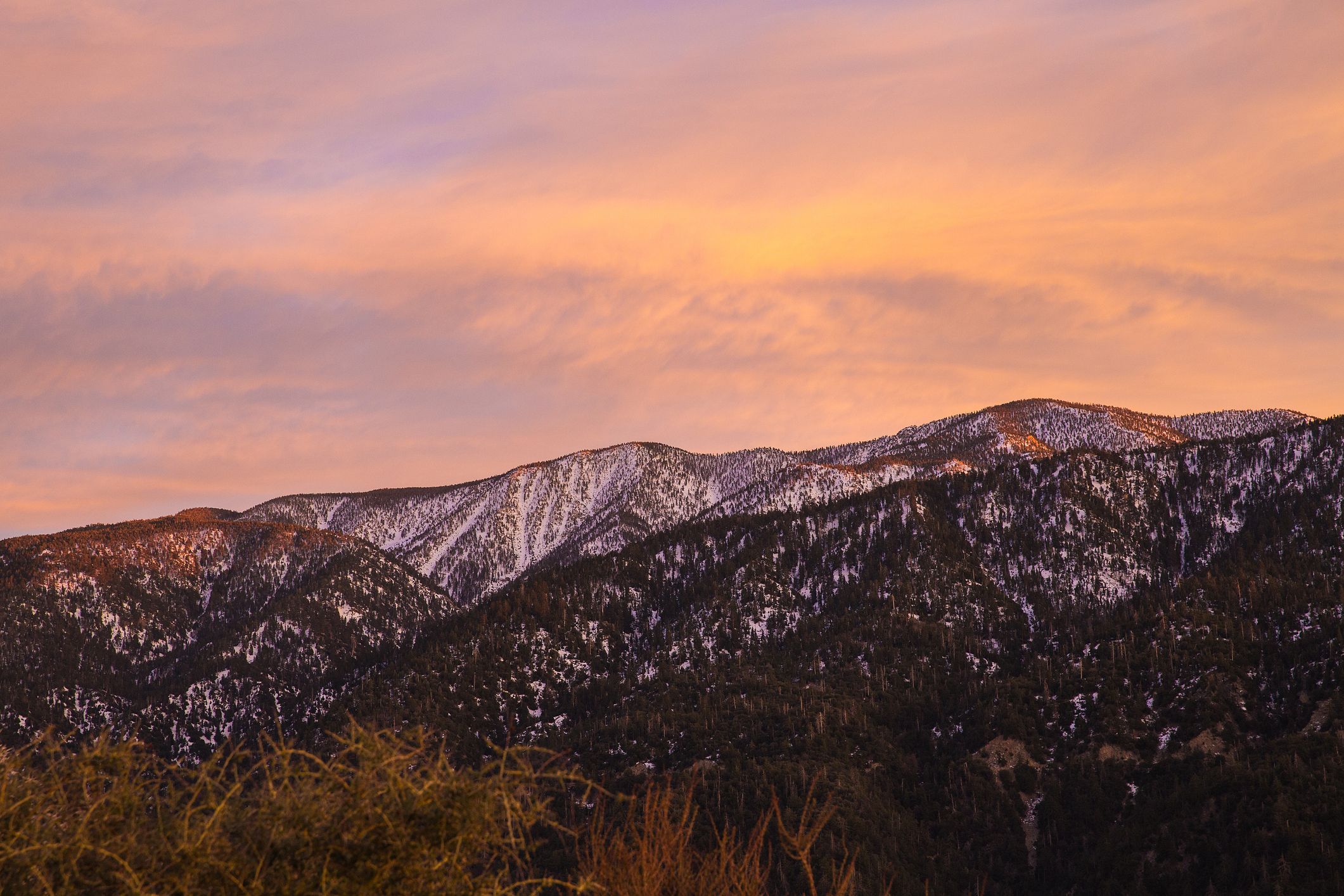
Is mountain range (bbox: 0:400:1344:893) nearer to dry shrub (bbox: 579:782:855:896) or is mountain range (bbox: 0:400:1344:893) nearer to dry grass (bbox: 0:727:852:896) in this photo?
dry shrub (bbox: 579:782:855:896)

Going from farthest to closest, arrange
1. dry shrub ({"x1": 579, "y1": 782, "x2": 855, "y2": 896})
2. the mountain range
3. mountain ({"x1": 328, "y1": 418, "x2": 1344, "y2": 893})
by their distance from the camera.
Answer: the mountain range → mountain ({"x1": 328, "y1": 418, "x2": 1344, "y2": 893}) → dry shrub ({"x1": 579, "y1": 782, "x2": 855, "y2": 896})

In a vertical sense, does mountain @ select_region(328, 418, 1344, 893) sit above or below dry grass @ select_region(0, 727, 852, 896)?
below

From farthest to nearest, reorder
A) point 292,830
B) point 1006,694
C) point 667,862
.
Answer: point 1006,694
point 667,862
point 292,830

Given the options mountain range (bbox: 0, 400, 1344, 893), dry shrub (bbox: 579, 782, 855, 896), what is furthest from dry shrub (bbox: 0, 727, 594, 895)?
mountain range (bbox: 0, 400, 1344, 893)

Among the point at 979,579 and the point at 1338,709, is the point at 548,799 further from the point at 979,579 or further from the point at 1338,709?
the point at 979,579

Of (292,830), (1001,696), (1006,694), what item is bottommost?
(1001,696)

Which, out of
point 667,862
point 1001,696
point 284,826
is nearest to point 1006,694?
point 1001,696

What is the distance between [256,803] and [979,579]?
619 feet

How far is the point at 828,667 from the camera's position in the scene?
154m

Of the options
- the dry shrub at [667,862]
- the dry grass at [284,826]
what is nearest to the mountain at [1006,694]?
the dry shrub at [667,862]

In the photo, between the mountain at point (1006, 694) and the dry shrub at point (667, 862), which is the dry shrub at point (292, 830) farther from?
the mountain at point (1006, 694)

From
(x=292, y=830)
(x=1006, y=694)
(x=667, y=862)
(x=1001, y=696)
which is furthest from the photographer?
(x=1001, y=696)

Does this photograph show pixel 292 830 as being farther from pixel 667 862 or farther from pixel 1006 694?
pixel 1006 694

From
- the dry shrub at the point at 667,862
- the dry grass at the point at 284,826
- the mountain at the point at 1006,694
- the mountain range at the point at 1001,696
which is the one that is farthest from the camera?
the mountain range at the point at 1001,696
